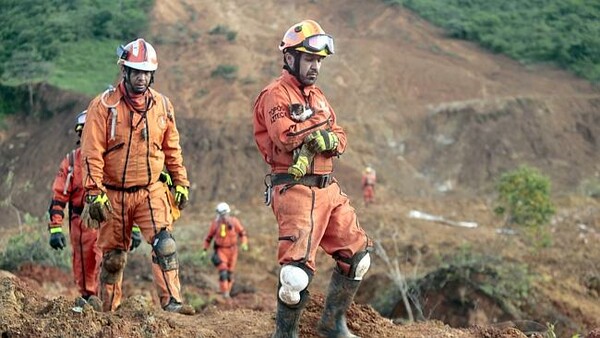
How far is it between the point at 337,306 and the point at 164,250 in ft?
6.10

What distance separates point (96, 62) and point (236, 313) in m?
26.7

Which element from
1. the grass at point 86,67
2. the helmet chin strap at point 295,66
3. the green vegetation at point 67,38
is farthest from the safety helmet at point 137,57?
the green vegetation at point 67,38

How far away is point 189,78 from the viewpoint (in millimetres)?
31344

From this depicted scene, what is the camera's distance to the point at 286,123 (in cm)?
564

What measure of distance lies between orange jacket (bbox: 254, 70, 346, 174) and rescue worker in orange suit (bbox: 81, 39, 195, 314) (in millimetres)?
1525

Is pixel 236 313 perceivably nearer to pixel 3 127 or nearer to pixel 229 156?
pixel 229 156

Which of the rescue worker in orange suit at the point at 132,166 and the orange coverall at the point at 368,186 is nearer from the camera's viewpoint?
the rescue worker in orange suit at the point at 132,166

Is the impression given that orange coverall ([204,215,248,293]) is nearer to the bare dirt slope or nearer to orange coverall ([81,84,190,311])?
the bare dirt slope

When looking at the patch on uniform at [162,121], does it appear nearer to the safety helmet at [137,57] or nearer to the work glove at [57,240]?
the safety helmet at [137,57]

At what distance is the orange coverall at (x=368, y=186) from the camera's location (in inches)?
974

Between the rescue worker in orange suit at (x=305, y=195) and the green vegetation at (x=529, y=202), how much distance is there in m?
13.1

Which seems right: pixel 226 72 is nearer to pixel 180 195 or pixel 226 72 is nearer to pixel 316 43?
pixel 180 195

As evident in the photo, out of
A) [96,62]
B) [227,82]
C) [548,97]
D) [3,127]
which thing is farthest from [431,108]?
[3,127]

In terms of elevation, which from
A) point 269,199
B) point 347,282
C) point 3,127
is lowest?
point 3,127
